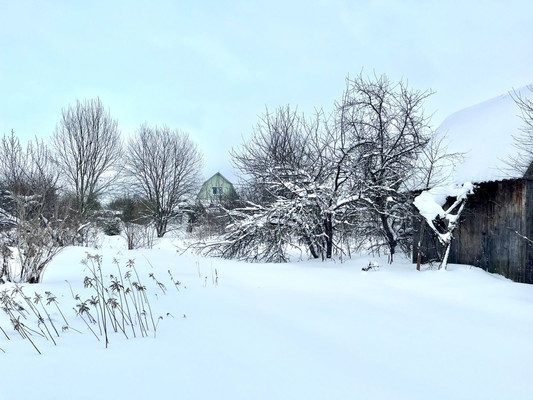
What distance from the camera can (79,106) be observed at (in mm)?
22609

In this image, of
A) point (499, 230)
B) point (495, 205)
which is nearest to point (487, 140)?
point (495, 205)

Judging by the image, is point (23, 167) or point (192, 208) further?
point (192, 208)

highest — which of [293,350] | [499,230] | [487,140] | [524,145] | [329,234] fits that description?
[487,140]

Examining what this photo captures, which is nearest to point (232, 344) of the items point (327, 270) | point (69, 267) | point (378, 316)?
point (378, 316)

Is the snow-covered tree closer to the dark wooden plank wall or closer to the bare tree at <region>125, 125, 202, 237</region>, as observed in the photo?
the dark wooden plank wall

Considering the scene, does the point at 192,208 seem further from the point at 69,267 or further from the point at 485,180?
the point at 485,180

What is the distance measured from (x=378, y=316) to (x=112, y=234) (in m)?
22.2

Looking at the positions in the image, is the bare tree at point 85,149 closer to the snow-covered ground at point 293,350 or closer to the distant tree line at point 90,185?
the distant tree line at point 90,185

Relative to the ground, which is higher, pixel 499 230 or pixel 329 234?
pixel 499 230

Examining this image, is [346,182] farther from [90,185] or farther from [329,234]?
[90,185]

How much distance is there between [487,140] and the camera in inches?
323

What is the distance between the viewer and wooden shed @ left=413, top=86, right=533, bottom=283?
23.0 ft

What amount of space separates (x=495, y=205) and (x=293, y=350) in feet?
22.1

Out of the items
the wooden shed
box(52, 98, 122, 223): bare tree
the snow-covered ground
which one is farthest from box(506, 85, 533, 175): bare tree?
box(52, 98, 122, 223): bare tree
